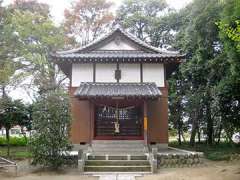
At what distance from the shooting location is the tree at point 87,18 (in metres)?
31.4

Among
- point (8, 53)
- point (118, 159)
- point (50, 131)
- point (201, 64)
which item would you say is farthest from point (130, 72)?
point (8, 53)

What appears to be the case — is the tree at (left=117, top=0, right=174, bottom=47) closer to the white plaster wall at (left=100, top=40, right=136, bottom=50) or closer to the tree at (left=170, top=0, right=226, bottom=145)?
the tree at (left=170, top=0, right=226, bottom=145)

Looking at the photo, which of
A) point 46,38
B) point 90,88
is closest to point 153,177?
point 90,88

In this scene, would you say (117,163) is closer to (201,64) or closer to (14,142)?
(201,64)

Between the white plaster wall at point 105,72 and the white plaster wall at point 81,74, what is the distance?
44 cm

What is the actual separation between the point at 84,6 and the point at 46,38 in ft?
24.0

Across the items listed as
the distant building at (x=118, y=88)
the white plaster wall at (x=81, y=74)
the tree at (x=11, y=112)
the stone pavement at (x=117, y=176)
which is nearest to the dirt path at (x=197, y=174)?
the stone pavement at (x=117, y=176)

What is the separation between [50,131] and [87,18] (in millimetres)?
19877

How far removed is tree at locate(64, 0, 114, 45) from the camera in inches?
1237

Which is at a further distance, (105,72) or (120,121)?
(105,72)

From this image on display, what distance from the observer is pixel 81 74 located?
2055 cm

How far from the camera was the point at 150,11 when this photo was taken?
116 feet

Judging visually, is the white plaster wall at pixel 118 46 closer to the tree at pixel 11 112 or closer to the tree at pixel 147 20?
the tree at pixel 11 112

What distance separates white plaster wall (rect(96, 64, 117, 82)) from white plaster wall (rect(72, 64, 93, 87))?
445 millimetres
